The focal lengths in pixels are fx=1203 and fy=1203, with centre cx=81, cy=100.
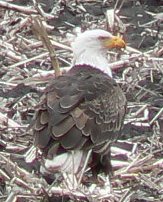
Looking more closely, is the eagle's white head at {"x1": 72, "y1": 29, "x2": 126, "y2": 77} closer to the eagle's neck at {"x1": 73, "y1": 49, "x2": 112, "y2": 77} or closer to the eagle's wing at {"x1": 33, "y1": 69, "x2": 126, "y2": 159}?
the eagle's neck at {"x1": 73, "y1": 49, "x2": 112, "y2": 77}

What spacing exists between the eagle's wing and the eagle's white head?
1.32 ft

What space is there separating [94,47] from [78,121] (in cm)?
108

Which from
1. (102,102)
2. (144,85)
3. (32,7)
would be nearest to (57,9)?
(32,7)

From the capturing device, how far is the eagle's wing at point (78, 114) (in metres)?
7.02

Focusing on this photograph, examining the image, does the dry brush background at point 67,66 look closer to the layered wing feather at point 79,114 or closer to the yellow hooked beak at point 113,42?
the layered wing feather at point 79,114

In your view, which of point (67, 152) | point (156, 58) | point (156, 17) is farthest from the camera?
point (156, 17)

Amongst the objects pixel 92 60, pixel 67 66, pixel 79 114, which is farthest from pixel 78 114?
pixel 67 66

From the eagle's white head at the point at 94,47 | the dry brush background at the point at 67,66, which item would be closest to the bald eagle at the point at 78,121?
the dry brush background at the point at 67,66

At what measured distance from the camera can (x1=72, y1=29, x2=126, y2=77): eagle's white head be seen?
7.95 m

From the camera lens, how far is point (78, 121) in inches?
277

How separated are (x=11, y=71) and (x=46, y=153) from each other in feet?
5.86

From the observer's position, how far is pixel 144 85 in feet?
28.2

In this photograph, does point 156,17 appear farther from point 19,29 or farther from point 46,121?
point 46,121

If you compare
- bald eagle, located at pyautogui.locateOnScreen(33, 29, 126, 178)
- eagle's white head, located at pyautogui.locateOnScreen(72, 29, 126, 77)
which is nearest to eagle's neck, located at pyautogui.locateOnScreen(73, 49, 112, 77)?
eagle's white head, located at pyautogui.locateOnScreen(72, 29, 126, 77)
